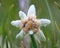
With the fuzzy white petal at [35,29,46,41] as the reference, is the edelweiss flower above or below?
above

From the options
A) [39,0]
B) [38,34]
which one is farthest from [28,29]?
[39,0]

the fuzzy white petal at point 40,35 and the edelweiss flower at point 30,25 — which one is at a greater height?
the edelweiss flower at point 30,25

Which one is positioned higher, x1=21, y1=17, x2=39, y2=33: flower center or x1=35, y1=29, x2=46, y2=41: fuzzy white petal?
x1=21, y1=17, x2=39, y2=33: flower center

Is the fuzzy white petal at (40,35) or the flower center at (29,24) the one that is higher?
the flower center at (29,24)

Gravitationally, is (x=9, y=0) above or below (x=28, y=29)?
above

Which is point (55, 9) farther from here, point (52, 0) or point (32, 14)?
point (32, 14)

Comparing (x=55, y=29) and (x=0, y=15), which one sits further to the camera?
(x=0, y=15)

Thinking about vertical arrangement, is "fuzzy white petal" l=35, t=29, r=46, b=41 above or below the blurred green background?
below
